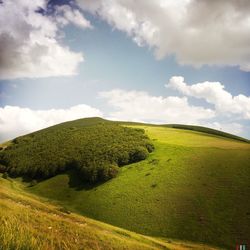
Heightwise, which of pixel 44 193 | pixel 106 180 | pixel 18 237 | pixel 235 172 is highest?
pixel 18 237

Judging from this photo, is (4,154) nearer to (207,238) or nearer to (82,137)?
(82,137)

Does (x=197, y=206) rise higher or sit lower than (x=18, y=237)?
lower

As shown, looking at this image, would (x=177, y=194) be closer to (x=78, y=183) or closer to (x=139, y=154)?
(x=139, y=154)

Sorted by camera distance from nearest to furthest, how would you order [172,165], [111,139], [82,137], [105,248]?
[105,248] < [172,165] < [111,139] < [82,137]

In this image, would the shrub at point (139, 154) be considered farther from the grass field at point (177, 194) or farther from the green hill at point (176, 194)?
the grass field at point (177, 194)

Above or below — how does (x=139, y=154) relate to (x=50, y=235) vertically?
below

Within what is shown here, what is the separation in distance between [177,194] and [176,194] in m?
0.21

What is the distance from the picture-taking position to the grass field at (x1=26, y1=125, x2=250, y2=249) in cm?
4869

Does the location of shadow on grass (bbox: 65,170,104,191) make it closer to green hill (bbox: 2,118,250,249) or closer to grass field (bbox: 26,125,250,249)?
grass field (bbox: 26,125,250,249)

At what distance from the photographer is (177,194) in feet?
192

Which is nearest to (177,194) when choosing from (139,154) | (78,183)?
(139,154)

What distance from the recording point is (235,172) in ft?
201

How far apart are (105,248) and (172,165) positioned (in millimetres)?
42918

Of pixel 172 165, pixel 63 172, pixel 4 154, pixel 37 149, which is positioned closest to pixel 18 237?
pixel 172 165
